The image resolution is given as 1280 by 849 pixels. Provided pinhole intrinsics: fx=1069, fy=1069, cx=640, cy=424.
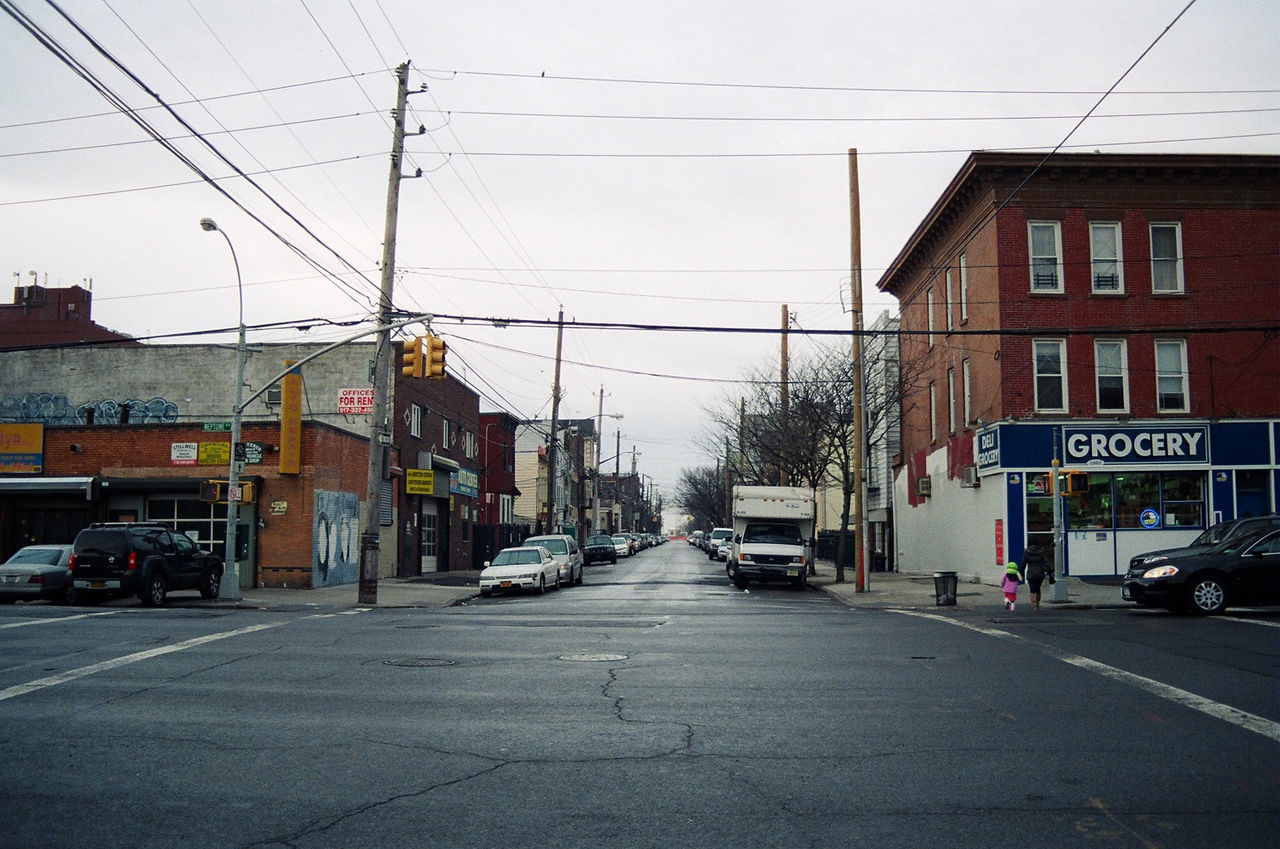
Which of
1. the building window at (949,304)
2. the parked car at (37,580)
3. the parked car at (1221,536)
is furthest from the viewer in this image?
the building window at (949,304)

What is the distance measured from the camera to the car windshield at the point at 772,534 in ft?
111

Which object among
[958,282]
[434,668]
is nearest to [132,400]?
[958,282]

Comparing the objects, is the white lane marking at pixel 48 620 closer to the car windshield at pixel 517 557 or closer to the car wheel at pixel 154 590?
the car wheel at pixel 154 590

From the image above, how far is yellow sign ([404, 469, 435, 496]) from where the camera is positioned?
40.4 metres

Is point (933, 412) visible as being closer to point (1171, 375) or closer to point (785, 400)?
point (785, 400)

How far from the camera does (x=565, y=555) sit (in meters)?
35.1

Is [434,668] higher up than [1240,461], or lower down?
lower down

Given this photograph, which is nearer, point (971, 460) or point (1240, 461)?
point (1240, 461)

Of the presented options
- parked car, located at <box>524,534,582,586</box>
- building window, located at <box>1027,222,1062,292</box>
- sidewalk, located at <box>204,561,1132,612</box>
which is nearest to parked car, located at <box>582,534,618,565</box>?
parked car, located at <box>524,534,582,586</box>

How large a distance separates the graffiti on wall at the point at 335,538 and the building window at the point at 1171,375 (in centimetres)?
2379

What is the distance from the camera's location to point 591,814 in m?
6.42

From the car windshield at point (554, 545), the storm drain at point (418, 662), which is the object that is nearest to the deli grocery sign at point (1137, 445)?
the car windshield at point (554, 545)

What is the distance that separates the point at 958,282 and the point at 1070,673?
2468 centimetres

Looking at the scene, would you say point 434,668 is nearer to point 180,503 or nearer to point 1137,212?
point 180,503
